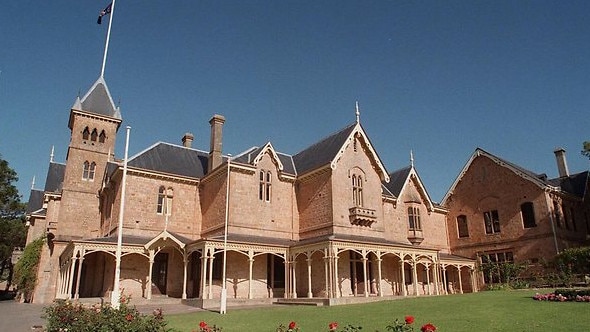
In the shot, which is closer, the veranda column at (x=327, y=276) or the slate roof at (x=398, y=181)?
the veranda column at (x=327, y=276)

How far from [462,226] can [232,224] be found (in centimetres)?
2273

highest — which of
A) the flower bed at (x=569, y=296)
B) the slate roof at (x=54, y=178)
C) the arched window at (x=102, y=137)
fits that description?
the arched window at (x=102, y=137)

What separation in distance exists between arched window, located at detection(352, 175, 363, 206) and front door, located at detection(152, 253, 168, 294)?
13.2 metres

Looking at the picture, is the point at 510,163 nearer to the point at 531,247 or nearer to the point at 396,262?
the point at 531,247

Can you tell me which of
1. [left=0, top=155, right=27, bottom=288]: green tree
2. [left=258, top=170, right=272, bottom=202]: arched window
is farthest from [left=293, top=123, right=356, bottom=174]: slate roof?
[left=0, top=155, right=27, bottom=288]: green tree

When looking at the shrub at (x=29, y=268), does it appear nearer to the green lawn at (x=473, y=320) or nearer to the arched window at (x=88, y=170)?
the arched window at (x=88, y=170)

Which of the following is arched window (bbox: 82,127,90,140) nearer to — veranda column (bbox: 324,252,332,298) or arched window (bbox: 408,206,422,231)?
veranda column (bbox: 324,252,332,298)

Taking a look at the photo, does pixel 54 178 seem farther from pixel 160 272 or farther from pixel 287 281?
pixel 287 281

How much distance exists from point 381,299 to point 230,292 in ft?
29.5

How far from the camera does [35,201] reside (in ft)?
150

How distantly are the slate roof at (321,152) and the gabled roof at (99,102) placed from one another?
52.6 ft

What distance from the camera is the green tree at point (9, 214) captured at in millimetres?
44344

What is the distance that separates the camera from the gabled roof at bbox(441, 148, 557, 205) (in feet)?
110

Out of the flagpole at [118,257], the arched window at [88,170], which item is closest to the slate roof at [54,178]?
the arched window at [88,170]
